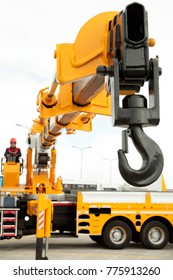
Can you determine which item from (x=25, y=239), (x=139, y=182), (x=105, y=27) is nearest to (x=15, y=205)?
(x=25, y=239)

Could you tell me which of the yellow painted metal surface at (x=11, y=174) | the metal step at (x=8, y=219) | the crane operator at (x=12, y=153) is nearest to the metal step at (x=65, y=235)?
the metal step at (x=8, y=219)

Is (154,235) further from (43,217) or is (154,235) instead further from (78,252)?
(43,217)

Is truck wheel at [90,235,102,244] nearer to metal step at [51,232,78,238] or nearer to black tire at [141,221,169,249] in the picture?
metal step at [51,232,78,238]

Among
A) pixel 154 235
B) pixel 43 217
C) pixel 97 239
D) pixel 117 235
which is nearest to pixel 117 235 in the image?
pixel 117 235

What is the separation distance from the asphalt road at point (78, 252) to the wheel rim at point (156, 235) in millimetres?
299

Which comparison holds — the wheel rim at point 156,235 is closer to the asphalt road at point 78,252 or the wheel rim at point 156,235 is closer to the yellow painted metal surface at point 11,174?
the asphalt road at point 78,252

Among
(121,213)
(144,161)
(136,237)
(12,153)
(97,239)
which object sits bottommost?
(97,239)

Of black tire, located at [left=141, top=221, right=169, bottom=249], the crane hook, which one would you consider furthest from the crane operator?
the crane hook

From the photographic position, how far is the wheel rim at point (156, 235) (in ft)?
37.0

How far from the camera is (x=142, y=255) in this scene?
33.6 ft

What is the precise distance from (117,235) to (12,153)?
14.6 ft

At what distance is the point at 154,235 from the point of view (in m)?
11.3

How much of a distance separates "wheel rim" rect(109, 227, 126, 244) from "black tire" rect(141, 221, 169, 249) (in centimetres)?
59

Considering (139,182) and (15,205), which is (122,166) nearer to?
(139,182)
